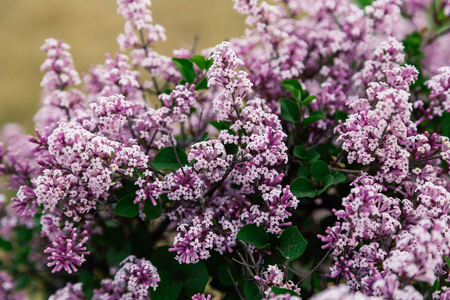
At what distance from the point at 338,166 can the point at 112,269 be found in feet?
1.64

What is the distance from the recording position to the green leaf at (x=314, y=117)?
77 cm

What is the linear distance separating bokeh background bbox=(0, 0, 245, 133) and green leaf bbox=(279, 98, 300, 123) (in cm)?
163

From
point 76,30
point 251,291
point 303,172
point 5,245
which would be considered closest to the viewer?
point 251,291

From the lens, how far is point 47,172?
65cm

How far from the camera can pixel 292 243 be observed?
653 millimetres

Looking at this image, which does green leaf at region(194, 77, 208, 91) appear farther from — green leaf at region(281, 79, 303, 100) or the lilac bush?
green leaf at region(281, 79, 303, 100)

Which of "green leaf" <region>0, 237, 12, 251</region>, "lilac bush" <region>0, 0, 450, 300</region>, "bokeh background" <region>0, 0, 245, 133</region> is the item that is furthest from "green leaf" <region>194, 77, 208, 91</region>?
"bokeh background" <region>0, 0, 245, 133</region>

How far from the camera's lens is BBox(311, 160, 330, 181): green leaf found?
2.36 ft

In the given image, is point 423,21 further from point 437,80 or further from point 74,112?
point 74,112

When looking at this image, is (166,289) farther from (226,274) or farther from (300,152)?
(300,152)

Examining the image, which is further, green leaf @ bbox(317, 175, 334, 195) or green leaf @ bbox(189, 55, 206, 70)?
green leaf @ bbox(189, 55, 206, 70)

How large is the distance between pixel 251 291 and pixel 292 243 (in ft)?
0.31

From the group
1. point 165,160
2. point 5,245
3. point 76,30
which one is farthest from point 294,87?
point 76,30

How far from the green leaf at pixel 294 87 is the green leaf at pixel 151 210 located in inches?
11.9
